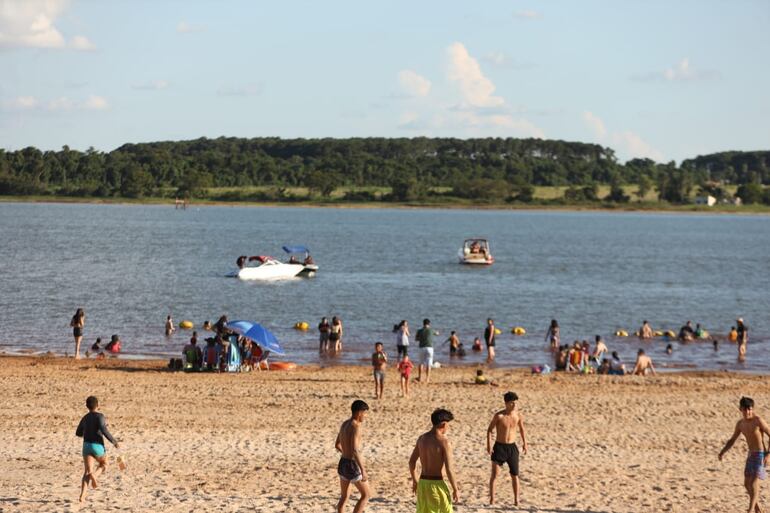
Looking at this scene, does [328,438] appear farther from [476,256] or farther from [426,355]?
[476,256]

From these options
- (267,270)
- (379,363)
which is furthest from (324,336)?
(267,270)

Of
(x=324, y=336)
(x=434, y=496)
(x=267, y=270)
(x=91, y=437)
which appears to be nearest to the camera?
(x=434, y=496)

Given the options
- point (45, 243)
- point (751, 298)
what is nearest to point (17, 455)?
point (751, 298)

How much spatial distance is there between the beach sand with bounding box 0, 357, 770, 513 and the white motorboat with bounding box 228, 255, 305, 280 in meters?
34.5

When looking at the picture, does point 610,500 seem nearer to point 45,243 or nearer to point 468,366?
point 468,366

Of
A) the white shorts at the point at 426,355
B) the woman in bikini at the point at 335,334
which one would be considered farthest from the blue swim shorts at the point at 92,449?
the woman in bikini at the point at 335,334

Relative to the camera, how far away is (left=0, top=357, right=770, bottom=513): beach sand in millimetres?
14398

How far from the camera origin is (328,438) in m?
18.3

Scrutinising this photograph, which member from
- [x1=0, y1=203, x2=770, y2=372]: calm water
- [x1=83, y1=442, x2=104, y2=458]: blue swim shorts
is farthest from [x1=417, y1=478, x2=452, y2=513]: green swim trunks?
[x1=0, y1=203, x2=770, y2=372]: calm water

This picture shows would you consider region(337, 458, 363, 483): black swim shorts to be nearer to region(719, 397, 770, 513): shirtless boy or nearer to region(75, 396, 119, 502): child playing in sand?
region(75, 396, 119, 502): child playing in sand

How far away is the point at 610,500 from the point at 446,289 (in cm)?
4500

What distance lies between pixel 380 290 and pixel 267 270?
8442 mm

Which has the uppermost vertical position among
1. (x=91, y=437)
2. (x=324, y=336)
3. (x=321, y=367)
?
(x=91, y=437)

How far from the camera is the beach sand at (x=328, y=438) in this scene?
47.2 feet
